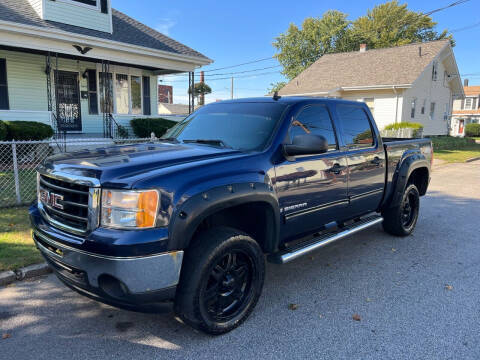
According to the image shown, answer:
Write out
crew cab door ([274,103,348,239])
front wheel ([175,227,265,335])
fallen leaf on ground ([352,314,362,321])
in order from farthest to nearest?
1. crew cab door ([274,103,348,239])
2. fallen leaf on ground ([352,314,362,321])
3. front wheel ([175,227,265,335])

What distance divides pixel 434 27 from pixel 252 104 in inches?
2088

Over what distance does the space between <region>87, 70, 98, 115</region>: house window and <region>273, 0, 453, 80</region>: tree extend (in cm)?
3594

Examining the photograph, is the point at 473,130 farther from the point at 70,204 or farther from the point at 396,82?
the point at 70,204

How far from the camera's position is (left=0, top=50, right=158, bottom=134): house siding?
40.8 feet

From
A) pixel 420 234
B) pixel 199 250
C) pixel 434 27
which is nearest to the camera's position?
pixel 199 250

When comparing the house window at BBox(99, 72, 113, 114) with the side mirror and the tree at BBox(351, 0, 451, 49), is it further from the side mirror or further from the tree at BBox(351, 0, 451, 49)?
the tree at BBox(351, 0, 451, 49)

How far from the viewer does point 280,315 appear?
3402 millimetres

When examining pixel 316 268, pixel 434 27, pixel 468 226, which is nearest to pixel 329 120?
pixel 316 268

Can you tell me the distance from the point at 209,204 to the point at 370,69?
2574 centimetres

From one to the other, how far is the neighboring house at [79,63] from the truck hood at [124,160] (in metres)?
10.5

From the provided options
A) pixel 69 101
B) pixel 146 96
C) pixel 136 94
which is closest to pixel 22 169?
pixel 69 101

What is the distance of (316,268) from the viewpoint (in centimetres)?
451

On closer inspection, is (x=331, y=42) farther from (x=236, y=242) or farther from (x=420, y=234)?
(x=236, y=242)

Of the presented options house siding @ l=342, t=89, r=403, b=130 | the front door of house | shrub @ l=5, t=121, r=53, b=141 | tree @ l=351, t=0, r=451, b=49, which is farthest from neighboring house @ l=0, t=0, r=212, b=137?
tree @ l=351, t=0, r=451, b=49
